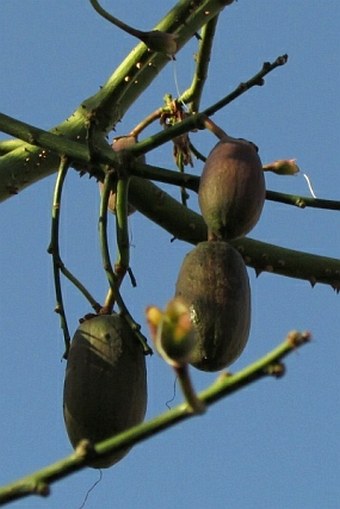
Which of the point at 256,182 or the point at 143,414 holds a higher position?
the point at 256,182

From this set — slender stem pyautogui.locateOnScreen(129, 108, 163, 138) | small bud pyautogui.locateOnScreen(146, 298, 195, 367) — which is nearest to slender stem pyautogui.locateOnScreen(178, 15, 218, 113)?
slender stem pyautogui.locateOnScreen(129, 108, 163, 138)

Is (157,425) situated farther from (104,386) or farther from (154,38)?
(154,38)

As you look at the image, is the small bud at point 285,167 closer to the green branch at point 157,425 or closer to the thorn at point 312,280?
the thorn at point 312,280

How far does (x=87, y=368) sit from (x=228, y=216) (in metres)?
0.32

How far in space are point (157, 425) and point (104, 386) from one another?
97cm

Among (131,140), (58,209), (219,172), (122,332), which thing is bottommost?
(122,332)

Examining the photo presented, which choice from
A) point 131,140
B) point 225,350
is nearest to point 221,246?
point 225,350

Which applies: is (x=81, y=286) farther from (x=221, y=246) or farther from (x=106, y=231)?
(x=221, y=246)

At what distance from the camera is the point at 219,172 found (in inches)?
88.0

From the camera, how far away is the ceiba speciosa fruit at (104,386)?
2.10 m

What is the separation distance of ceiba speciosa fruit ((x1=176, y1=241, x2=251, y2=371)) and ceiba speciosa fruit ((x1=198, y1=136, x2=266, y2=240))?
0.05 meters

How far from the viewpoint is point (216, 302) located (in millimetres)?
2104

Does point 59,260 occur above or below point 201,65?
below

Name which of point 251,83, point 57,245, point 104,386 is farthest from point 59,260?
point 251,83
